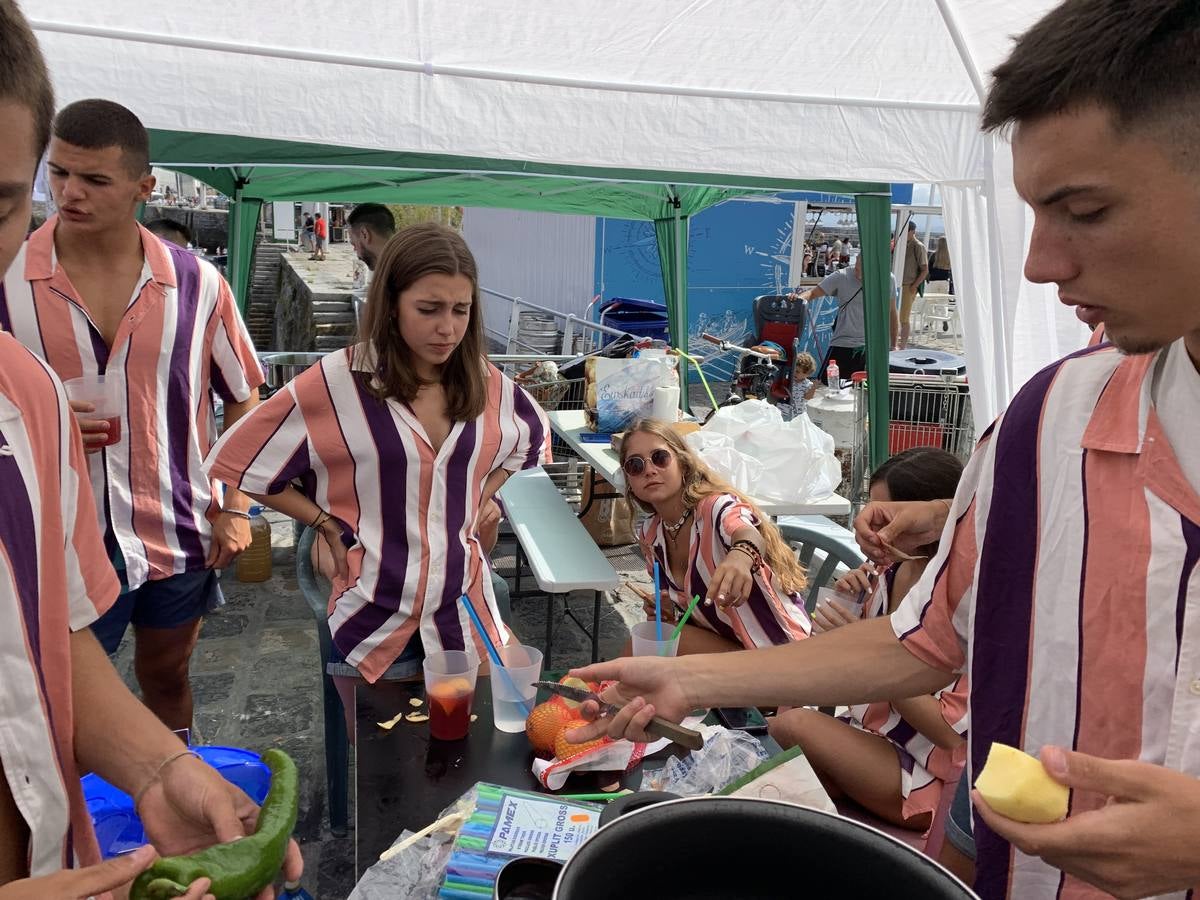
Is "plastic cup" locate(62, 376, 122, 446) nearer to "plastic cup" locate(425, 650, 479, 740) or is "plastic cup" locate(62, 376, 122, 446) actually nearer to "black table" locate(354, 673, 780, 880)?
"black table" locate(354, 673, 780, 880)

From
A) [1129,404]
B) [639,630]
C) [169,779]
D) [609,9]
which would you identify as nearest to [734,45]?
[609,9]

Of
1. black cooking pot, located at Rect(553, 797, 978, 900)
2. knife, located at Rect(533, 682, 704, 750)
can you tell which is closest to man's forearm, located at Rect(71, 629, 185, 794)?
knife, located at Rect(533, 682, 704, 750)

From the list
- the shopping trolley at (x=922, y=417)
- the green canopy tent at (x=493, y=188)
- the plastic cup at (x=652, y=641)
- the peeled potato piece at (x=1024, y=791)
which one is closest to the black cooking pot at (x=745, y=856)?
the peeled potato piece at (x=1024, y=791)

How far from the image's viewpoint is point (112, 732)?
125cm

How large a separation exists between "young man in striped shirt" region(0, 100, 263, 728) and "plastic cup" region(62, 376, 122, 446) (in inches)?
1.1

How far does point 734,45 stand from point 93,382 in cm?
294

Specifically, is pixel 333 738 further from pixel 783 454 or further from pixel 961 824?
pixel 783 454

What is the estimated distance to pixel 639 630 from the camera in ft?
7.29

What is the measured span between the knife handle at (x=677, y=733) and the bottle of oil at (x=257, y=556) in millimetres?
4766

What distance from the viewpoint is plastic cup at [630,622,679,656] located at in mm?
2129

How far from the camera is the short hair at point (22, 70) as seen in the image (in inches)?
34.1

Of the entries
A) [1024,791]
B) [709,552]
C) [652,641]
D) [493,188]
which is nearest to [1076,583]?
[1024,791]

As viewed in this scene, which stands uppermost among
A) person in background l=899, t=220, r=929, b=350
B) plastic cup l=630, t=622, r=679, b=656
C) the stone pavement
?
person in background l=899, t=220, r=929, b=350

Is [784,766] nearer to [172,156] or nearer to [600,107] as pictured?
[600,107]
